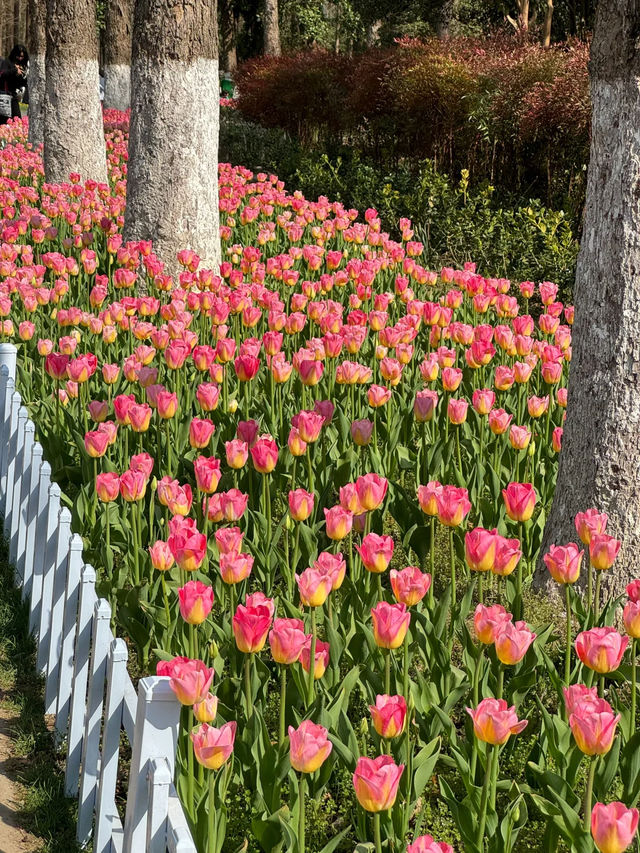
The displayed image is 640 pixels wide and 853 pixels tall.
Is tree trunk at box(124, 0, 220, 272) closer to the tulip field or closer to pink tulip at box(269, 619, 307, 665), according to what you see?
the tulip field

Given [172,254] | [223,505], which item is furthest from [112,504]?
[172,254]

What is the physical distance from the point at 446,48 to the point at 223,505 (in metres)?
9.68

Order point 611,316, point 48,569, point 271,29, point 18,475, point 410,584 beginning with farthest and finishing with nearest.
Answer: point 271,29 < point 18,475 < point 611,316 < point 48,569 < point 410,584

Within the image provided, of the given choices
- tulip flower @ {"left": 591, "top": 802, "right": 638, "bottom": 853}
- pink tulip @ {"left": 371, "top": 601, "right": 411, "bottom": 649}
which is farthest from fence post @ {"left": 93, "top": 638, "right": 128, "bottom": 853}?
tulip flower @ {"left": 591, "top": 802, "right": 638, "bottom": 853}

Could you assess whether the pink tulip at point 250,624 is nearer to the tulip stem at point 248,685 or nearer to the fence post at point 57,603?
the tulip stem at point 248,685

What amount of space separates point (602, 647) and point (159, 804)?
0.95 metres

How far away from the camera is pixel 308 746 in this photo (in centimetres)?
199

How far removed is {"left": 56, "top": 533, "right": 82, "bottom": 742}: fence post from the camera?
3.01 metres

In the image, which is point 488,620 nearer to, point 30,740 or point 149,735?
point 149,735

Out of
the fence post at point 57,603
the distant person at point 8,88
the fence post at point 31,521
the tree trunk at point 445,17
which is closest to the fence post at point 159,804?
the fence post at point 57,603

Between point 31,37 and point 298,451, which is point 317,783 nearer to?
point 298,451

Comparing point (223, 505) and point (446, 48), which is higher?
point (446, 48)

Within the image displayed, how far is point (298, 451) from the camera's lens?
3.66m

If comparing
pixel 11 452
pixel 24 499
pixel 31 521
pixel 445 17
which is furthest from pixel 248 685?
pixel 445 17
